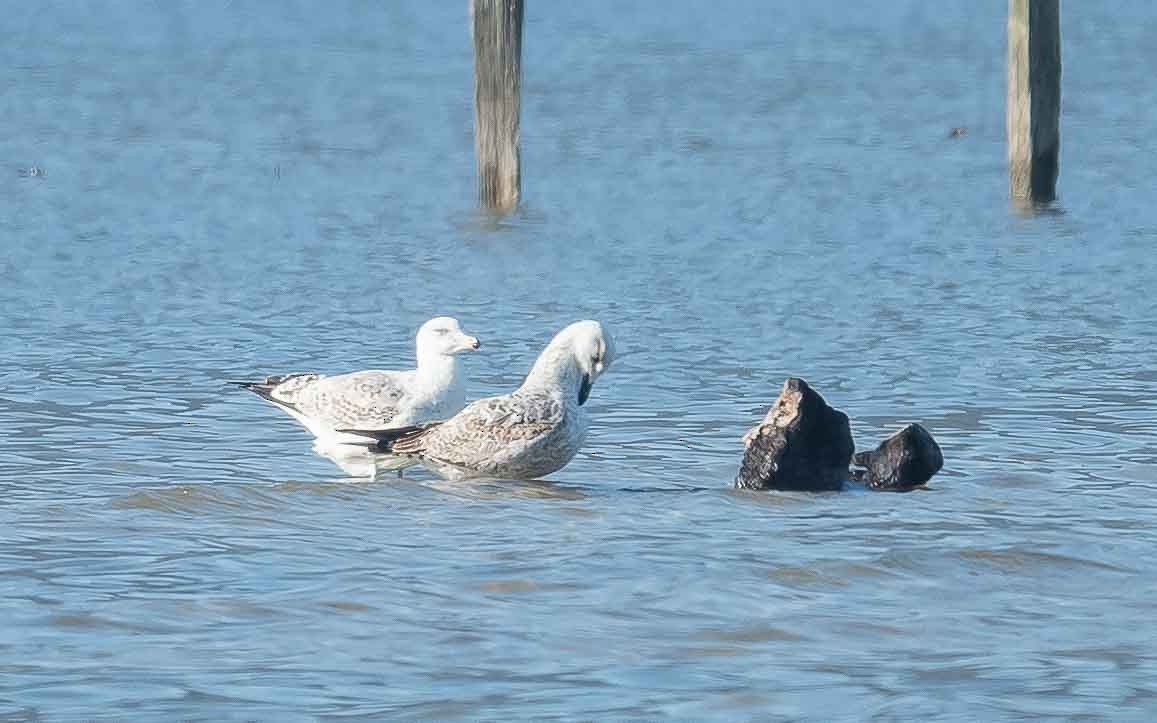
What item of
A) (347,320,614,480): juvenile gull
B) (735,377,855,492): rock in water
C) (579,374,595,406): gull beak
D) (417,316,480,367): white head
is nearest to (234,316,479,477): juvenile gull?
(417,316,480,367): white head

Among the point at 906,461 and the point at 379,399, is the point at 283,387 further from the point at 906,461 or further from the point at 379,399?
the point at 906,461

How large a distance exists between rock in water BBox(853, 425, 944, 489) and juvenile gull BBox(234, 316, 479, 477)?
1.61m

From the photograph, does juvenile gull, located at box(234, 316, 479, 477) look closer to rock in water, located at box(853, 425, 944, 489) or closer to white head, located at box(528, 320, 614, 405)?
white head, located at box(528, 320, 614, 405)

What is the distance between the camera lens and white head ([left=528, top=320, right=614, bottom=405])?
8.89 metres

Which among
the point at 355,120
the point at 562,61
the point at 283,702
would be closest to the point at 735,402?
the point at 283,702

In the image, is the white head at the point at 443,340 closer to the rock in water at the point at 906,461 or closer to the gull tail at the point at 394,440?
the gull tail at the point at 394,440

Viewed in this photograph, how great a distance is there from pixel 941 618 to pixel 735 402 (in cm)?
399

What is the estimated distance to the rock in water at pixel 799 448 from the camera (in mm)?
8391

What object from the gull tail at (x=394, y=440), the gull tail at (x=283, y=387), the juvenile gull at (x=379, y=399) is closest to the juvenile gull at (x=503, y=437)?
the gull tail at (x=394, y=440)

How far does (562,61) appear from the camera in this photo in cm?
3338

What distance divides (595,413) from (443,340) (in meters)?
1.44

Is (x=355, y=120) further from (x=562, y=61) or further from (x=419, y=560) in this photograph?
(x=419, y=560)

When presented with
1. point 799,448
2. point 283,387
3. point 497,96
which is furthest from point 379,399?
point 497,96

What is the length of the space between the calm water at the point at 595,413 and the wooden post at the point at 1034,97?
540 millimetres
